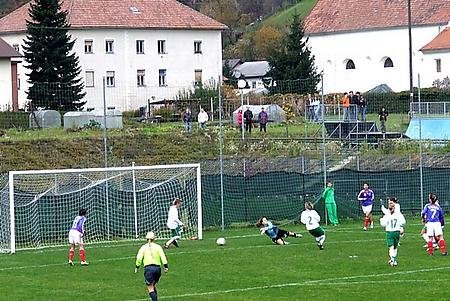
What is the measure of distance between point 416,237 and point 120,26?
55287mm

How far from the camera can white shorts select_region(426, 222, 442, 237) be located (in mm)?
31078

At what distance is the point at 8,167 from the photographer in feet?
160

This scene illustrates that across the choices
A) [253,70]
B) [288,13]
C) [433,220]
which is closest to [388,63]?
[253,70]

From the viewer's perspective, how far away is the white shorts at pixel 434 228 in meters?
31.1

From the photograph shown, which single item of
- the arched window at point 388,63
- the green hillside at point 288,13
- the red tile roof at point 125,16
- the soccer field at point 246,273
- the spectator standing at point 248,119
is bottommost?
the soccer field at point 246,273

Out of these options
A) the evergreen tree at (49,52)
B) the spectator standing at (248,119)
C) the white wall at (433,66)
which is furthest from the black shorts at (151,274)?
the white wall at (433,66)

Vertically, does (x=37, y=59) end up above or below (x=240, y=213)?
above

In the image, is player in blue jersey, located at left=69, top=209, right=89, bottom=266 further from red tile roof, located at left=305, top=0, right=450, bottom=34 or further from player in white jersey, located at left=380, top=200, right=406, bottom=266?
red tile roof, located at left=305, top=0, right=450, bottom=34

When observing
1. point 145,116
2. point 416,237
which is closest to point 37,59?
point 145,116

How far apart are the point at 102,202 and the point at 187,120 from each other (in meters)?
15.4

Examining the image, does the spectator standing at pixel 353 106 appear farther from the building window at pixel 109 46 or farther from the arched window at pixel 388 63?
the arched window at pixel 388 63

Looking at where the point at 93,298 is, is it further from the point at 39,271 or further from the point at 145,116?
the point at 145,116

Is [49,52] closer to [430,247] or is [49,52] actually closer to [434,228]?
[430,247]

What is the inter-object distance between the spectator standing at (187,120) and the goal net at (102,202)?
1261cm
